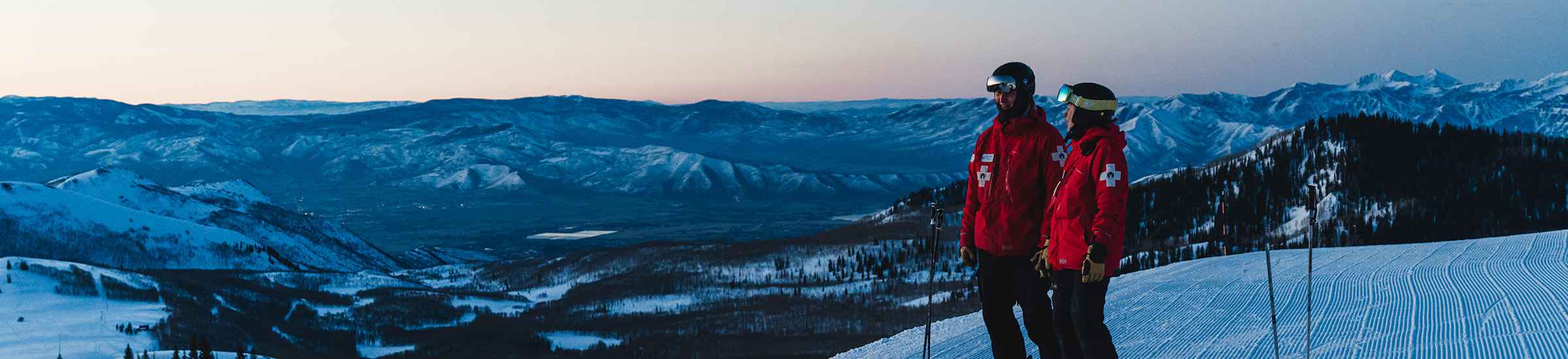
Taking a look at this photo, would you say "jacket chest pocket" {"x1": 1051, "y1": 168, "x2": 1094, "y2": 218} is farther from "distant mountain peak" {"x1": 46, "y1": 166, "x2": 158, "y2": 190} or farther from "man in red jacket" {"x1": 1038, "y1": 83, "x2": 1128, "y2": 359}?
"distant mountain peak" {"x1": 46, "y1": 166, "x2": 158, "y2": 190}

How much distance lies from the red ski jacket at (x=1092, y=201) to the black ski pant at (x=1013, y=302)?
1.59ft

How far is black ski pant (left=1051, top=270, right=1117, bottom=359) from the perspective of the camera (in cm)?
700

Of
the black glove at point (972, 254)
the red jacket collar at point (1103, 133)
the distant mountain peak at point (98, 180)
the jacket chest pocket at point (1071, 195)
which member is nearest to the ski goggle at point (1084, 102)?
the red jacket collar at point (1103, 133)

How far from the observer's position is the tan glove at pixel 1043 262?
718cm

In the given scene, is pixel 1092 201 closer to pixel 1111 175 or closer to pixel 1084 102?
pixel 1111 175

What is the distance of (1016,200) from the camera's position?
7629 mm

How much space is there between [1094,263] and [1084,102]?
48.7 inches

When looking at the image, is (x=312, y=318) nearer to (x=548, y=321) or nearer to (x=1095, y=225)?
(x=548, y=321)

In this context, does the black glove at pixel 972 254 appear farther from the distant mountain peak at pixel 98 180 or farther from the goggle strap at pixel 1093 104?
the distant mountain peak at pixel 98 180

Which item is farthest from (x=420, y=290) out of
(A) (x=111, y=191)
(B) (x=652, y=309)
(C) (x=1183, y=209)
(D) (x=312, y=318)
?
(A) (x=111, y=191)

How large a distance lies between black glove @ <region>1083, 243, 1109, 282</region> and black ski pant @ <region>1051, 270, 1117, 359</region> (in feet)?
0.46

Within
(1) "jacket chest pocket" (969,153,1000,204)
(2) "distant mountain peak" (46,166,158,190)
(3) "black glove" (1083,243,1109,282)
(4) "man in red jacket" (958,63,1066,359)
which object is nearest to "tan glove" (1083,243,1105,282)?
(3) "black glove" (1083,243,1109,282)

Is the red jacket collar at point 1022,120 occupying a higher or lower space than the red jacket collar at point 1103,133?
higher

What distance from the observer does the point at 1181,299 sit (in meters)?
15.1
